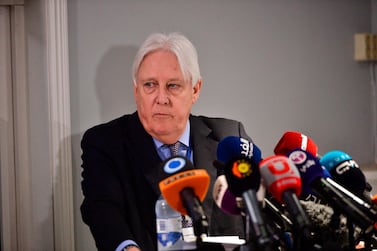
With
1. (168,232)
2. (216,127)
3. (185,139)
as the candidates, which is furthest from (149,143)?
(168,232)

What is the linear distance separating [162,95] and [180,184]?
807 mm

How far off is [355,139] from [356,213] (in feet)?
5.49

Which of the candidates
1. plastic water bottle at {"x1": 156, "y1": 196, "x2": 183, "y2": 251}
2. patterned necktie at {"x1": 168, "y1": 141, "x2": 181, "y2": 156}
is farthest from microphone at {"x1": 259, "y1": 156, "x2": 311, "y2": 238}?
patterned necktie at {"x1": 168, "y1": 141, "x2": 181, "y2": 156}

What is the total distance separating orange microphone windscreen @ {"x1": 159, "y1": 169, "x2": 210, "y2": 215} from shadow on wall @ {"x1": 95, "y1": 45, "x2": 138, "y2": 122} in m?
1.32

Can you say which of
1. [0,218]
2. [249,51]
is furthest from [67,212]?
[249,51]

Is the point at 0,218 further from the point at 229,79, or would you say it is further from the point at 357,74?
the point at 357,74

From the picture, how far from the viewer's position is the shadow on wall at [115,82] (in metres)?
2.43

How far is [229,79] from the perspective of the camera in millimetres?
2588

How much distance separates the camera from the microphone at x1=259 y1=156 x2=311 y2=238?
3.50ft

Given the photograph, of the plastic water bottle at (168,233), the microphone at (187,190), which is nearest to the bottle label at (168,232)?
the plastic water bottle at (168,233)

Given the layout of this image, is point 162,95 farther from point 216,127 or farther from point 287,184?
point 287,184

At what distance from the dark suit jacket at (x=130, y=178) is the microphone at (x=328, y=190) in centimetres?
61

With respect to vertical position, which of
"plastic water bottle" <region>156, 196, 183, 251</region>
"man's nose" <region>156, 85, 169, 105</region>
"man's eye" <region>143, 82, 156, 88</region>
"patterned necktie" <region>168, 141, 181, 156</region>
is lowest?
"plastic water bottle" <region>156, 196, 183, 251</region>

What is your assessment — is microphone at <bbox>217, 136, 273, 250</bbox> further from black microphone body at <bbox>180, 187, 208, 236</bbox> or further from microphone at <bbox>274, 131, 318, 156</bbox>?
microphone at <bbox>274, 131, 318, 156</bbox>
